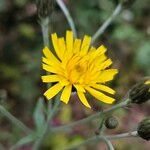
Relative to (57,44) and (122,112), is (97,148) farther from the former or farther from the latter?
(57,44)

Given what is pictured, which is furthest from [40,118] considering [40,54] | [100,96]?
[40,54]

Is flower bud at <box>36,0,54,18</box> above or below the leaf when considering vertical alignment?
above

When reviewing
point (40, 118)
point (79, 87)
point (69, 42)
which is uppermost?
point (69, 42)

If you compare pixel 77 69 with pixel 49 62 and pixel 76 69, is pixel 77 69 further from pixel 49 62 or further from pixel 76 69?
pixel 49 62

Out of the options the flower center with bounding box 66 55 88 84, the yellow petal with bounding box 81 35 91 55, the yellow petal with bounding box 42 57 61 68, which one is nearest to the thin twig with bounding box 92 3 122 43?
the yellow petal with bounding box 81 35 91 55

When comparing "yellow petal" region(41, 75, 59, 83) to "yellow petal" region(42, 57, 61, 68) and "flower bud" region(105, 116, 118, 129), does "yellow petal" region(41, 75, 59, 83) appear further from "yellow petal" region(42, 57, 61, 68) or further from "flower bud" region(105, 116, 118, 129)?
"flower bud" region(105, 116, 118, 129)

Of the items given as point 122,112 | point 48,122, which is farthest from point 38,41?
point 48,122
